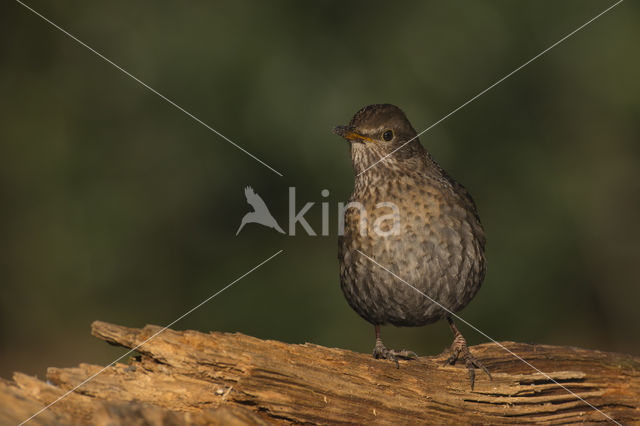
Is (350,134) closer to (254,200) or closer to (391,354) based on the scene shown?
(391,354)

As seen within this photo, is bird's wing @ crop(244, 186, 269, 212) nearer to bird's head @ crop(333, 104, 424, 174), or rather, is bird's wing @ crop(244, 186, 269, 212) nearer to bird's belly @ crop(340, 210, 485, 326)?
bird's head @ crop(333, 104, 424, 174)

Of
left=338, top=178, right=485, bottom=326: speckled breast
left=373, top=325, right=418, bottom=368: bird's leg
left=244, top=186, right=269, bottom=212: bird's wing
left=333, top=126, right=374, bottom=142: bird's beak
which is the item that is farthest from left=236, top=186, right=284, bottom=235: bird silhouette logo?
left=373, top=325, right=418, bottom=368: bird's leg

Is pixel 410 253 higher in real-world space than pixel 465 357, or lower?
higher

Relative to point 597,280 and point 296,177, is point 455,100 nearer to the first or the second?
point 296,177

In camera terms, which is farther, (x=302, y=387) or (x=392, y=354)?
(x=392, y=354)

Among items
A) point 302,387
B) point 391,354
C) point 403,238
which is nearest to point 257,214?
point 403,238

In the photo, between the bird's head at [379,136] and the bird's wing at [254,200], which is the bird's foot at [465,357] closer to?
the bird's head at [379,136]
